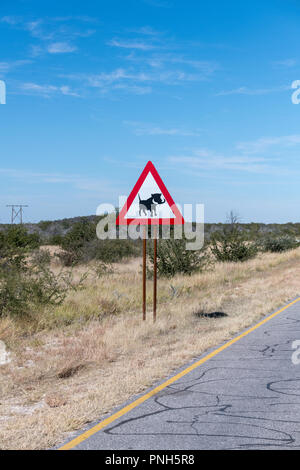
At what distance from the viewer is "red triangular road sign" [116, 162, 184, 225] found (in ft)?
38.2

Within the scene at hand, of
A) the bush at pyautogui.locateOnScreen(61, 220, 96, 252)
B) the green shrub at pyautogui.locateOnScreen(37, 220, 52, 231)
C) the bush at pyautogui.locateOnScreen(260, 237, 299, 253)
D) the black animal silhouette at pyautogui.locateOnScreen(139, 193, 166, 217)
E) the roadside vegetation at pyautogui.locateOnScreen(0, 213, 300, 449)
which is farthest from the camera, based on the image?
the green shrub at pyautogui.locateOnScreen(37, 220, 52, 231)

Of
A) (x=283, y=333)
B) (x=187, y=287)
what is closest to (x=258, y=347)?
(x=283, y=333)

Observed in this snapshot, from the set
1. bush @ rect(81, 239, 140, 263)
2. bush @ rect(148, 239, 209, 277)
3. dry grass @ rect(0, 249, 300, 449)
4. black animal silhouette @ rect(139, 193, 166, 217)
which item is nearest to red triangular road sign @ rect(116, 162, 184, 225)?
black animal silhouette @ rect(139, 193, 166, 217)

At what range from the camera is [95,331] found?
11.3m

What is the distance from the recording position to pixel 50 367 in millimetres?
8641

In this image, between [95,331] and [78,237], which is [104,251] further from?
[95,331]

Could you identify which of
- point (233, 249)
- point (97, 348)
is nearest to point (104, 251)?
point (233, 249)

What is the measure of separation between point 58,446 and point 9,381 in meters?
2.99

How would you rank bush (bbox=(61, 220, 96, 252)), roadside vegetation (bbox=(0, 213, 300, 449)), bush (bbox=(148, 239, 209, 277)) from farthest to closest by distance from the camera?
bush (bbox=(61, 220, 96, 252))
bush (bbox=(148, 239, 209, 277))
roadside vegetation (bbox=(0, 213, 300, 449))

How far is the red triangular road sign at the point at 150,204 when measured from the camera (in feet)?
38.2

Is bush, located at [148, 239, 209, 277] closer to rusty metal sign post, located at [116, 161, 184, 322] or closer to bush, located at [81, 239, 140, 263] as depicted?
bush, located at [81, 239, 140, 263]

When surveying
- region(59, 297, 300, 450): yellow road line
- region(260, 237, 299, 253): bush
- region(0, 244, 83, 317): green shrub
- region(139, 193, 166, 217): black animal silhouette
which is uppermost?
region(139, 193, 166, 217): black animal silhouette

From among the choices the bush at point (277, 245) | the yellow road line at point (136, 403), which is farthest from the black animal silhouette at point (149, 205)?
the bush at point (277, 245)
